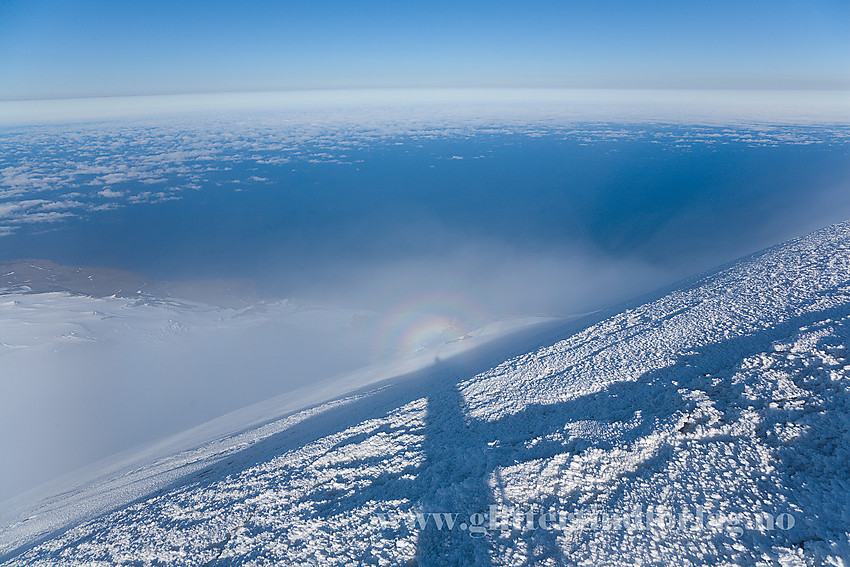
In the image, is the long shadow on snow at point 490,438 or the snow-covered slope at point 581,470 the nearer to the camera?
the snow-covered slope at point 581,470

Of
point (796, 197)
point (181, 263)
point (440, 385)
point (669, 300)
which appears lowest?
point (181, 263)

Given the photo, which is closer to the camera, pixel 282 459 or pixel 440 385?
pixel 282 459

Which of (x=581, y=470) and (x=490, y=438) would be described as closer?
(x=581, y=470)

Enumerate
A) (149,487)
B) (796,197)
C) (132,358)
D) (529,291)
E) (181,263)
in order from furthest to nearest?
(796,197) < (181,263) < (529,291) < (132,358) < (149,487)

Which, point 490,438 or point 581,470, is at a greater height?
point 581,470

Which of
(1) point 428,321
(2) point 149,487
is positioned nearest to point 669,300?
(2) point 149,487

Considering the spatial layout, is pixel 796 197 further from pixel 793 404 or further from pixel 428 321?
pixel 793 404

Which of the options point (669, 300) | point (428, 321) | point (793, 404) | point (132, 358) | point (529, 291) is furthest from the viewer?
point (529, 291)

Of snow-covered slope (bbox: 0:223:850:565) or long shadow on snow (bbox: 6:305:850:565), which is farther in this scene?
long shadow on snow (bbox: 6:305:850:565)
